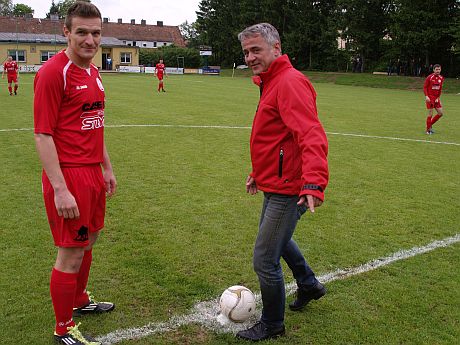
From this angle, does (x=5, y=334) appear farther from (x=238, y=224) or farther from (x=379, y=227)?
(x=379, y=227)

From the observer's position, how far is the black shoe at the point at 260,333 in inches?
141

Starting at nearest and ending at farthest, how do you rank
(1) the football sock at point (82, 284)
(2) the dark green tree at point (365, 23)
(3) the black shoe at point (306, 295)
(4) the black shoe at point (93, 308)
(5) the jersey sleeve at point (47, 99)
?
1. (5) the jersey sleeve at point (47, 99)
2. (1) the football sock at point (82, 284)
3. (4) the black shoe at point (93, 308)
4. (3) the black shoe at point (306, 295)
5. (2) the dark green tree at point (365, 23)

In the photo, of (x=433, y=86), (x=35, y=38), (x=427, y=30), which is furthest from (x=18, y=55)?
(x=433, y=86)

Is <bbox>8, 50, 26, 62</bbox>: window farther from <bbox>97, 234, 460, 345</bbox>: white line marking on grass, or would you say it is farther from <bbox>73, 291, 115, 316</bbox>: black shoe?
<bbox>97, 234, 460, 345</bbox>: white line marking on grass

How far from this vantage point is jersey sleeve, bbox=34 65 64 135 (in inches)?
118

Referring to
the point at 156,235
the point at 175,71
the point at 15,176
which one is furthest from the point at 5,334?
the point at 175,71

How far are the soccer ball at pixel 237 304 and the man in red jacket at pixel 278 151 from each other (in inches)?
10.1

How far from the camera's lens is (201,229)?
232 inches

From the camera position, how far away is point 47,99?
9.80 ft

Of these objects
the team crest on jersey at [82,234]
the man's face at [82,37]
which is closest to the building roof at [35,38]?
the man's face at [82,37]

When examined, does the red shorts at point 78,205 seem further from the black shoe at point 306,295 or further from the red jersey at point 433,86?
the red jersey at point 433,86

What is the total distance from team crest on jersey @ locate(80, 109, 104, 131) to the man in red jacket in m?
1.10

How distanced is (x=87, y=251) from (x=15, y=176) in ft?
16.8

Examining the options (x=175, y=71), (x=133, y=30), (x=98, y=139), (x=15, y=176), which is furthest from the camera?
(x=133, y=30)
